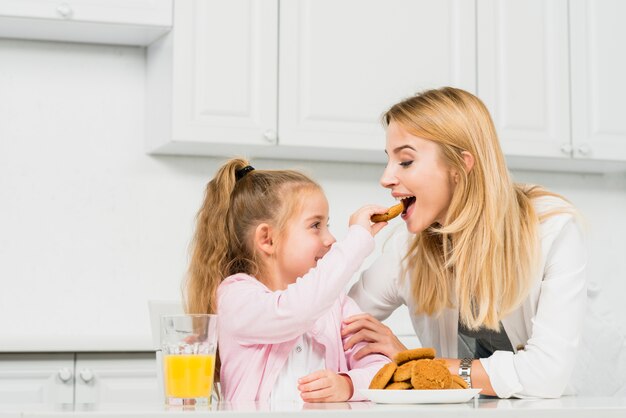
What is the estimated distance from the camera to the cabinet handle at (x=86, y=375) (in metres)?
2.60

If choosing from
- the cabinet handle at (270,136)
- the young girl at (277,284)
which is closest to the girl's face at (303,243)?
the young girl at (277,284)

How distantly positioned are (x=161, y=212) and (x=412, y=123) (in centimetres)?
150

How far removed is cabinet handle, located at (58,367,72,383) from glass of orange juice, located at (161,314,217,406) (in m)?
1.38

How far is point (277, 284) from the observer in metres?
1.89

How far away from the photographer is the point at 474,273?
1.83 m

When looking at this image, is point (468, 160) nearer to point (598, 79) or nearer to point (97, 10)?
point (97, 10)

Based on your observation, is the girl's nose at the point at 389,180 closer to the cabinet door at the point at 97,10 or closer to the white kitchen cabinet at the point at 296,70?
the white kitchen cabinet at the point at 296,70

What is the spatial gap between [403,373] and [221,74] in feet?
6.14

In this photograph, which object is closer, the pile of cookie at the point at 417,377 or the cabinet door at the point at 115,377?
the pile of cookie at the point at 417,377

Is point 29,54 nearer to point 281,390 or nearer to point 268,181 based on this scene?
point 268,181

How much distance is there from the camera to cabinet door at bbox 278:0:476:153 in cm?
303

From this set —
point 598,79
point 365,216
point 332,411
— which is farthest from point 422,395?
point 598,79

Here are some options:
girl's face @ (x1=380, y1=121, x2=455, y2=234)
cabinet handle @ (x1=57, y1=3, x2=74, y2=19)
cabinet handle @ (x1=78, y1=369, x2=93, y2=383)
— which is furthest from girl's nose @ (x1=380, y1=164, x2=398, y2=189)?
cabinet handle @ (x1=57, y1=3, x2=74, y2=19)

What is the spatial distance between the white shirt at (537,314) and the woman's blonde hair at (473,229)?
4 cm
